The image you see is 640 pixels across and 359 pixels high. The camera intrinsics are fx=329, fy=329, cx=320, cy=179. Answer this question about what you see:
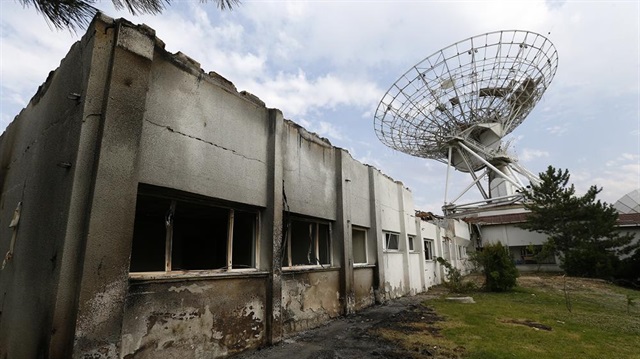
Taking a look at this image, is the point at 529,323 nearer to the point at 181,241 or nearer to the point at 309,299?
the point at 309,299

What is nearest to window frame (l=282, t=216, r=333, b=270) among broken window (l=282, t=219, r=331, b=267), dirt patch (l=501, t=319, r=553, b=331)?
broken window (l=282, t=219, r=331, b=267)

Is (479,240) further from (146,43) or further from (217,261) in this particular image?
(146,43)

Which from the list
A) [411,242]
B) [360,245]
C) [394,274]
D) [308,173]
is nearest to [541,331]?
[360,245]

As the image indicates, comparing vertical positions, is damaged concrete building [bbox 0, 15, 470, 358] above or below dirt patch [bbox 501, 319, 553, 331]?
above

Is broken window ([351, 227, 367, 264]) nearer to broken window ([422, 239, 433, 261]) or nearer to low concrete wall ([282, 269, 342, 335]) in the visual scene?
low concrete wall ([282, 269, 342, 335])

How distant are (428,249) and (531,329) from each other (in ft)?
29.4

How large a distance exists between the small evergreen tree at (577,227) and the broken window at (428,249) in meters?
7.31

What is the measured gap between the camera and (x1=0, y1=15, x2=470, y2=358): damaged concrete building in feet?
11.6

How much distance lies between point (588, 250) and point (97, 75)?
24.0m

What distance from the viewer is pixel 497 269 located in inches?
531

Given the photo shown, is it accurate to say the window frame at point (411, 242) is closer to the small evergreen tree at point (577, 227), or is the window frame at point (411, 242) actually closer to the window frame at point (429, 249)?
the window frame at point (429, 249)

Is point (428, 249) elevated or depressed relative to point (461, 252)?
elevated

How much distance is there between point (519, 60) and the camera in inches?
880

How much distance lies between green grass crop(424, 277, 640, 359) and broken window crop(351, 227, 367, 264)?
2513 millimetres
